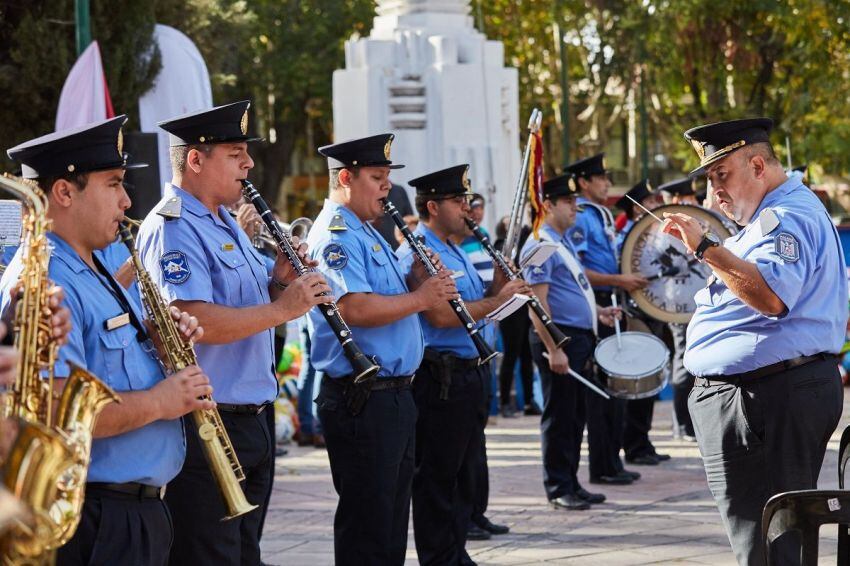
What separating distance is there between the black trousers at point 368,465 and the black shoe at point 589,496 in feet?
10.3

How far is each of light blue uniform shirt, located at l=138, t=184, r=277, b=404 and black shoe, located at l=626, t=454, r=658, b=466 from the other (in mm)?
6109

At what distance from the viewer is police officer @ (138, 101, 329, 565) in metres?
4.64

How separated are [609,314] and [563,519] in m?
1.88

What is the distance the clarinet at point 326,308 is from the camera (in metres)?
5.13

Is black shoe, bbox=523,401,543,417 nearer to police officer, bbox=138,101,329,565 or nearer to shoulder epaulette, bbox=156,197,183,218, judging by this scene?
police officer, bbox=138,101,329,565

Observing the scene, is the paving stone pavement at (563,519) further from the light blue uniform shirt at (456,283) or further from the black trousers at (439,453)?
the light blue uniform shirt at (456,283)

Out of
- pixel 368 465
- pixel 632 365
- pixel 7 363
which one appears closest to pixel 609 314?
pixel 632 365

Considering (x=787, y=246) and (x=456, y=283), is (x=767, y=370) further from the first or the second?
(x=456, y=283)

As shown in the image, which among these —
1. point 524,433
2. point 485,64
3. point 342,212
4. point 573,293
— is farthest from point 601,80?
point 342,212

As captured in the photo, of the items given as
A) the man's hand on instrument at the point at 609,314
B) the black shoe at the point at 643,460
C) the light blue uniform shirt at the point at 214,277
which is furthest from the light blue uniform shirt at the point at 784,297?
the black shoe at the point at 643,460

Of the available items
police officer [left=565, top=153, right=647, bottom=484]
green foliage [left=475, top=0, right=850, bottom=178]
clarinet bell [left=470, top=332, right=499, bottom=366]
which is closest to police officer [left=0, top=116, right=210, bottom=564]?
clarinet bell [left=470, top=332, right=499, bottom=366]

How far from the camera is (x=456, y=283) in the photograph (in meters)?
7.09

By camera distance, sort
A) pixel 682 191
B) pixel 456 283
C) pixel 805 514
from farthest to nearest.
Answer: pixel 682 191 → pixel 456 283 → pixel 805 514

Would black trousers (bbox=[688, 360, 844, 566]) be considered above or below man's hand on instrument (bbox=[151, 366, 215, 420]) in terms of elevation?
below
